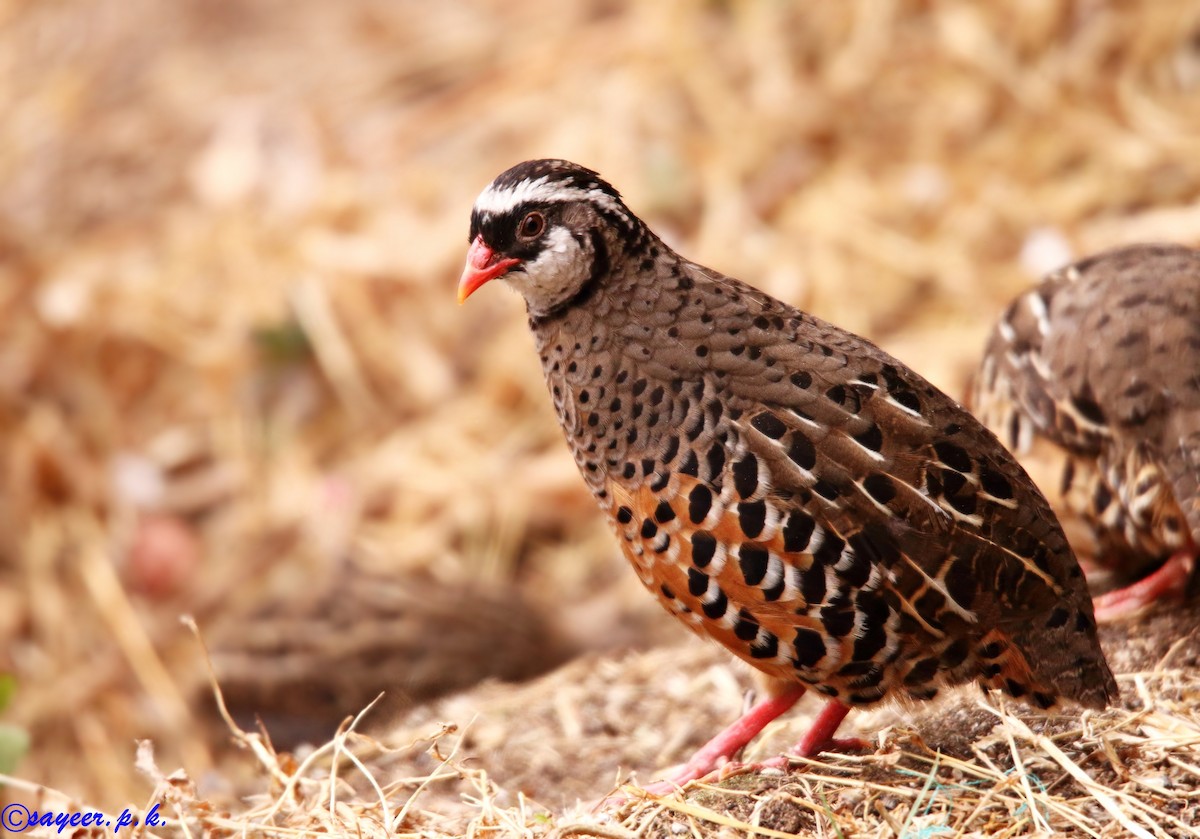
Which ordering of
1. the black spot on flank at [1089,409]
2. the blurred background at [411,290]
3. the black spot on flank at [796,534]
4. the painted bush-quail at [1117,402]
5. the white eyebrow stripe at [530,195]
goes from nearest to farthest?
the black spot on flank at [796,534] < the white eyebrow stripe at [530,195] < the painted bush-quail at [1117,402] < the black spot on flank at [1089,409] < the blurred background at [411,290]

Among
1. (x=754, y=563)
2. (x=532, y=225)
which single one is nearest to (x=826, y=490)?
(x=754, y=563)

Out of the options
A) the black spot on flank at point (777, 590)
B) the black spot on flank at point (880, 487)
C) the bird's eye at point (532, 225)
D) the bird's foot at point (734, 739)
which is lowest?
the bird's foot at point (734, 739)

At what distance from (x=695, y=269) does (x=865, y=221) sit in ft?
12.9

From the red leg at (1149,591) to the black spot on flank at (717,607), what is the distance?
1.32 meters

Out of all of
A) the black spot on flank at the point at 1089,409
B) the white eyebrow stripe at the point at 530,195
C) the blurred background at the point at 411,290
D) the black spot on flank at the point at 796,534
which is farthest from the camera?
the blurred background at the point at 411,290

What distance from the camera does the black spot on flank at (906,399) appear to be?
10.9ft

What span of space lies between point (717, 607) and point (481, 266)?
96cm

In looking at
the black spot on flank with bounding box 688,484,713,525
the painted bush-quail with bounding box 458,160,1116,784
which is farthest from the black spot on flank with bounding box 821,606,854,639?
the black spot on flank with bounding box 688,484,713,525

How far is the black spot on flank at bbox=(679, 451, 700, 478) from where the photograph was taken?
3213 mm

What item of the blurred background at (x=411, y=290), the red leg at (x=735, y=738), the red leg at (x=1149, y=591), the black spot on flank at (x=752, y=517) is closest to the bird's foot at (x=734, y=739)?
the red leg at (x=735, y=738)

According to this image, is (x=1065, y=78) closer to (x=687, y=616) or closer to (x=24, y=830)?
(x=687, y=616)

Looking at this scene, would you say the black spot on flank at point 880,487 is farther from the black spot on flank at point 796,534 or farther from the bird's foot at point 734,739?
the bird's foot at point 734,739

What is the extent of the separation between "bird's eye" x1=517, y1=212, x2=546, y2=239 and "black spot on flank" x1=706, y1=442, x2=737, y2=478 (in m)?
0.66

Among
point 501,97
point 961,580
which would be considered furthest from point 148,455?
point 961,580
